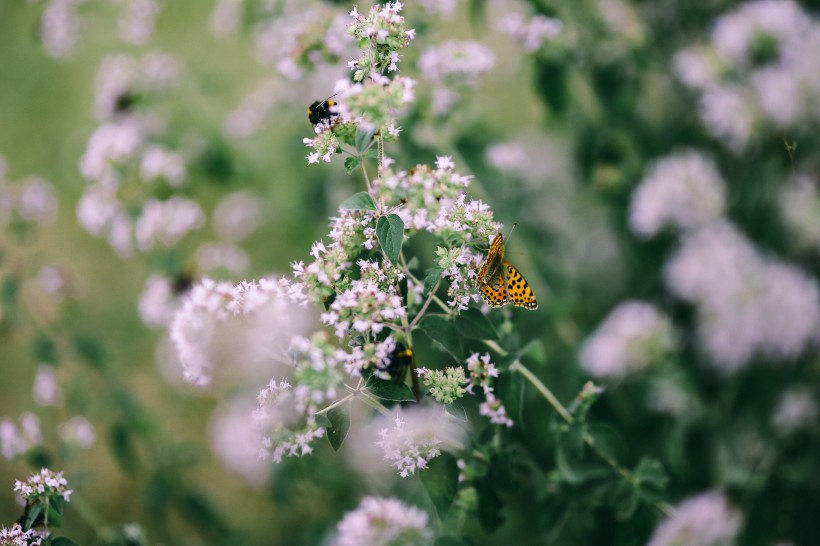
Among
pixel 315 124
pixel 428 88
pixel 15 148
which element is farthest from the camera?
pixel 15 148

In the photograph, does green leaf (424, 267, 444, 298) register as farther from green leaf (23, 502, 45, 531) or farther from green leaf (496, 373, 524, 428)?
green leaf (23, 502, 45, 531)

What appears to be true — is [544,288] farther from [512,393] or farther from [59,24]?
[59,24]

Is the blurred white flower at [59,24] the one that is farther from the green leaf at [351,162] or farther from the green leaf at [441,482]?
the green leaf at [441,482]

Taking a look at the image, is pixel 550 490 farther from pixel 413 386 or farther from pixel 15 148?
pixel 15 148

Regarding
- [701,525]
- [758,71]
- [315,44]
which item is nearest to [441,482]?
[701,525]

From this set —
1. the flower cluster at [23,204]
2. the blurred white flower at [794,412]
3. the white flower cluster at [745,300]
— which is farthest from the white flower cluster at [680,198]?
the flower cluster at [23,204]

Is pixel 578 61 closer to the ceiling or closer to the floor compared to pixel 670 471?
closer to the ceiling

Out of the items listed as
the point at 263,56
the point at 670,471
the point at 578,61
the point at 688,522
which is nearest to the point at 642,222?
the point at 578,61
